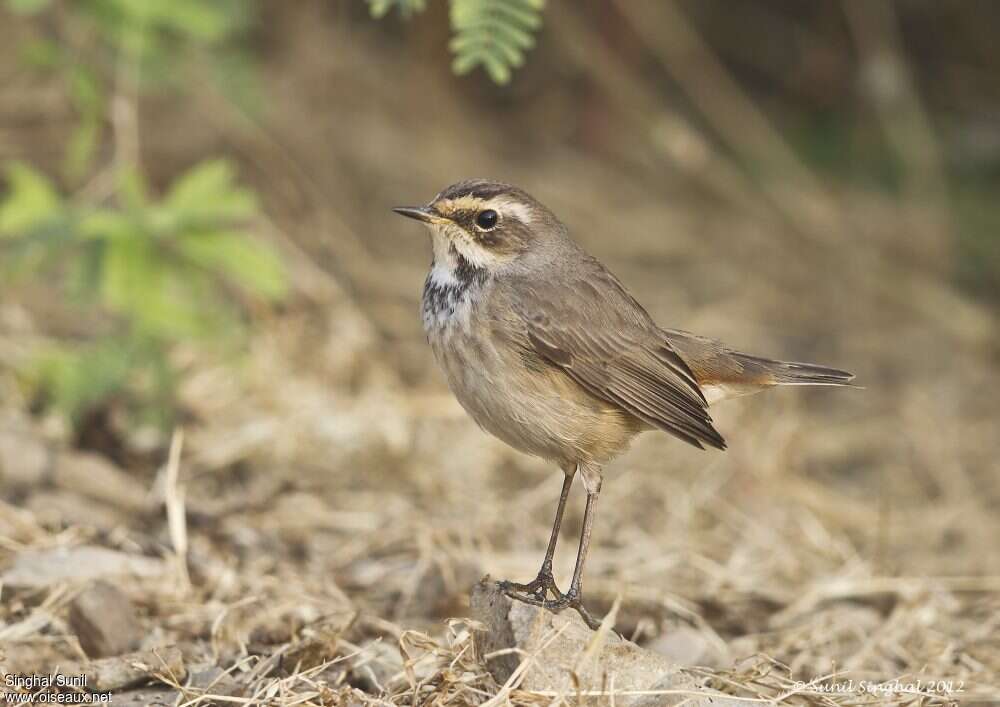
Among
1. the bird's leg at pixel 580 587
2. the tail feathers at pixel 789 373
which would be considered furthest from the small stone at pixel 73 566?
the tail feathers at pixel 789 373

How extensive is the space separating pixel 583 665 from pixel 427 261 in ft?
19.5

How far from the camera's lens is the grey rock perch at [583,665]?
3.95m

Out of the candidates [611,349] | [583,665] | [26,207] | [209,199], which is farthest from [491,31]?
[26,207]

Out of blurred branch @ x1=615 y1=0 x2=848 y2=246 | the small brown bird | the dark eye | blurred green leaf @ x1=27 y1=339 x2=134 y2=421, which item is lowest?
blurred green leaf @ x1=27 y1=339 x2=134 y2=421

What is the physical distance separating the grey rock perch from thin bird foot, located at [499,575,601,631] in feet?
0.44

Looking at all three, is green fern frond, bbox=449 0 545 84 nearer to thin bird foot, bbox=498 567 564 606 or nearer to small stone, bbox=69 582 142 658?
thin bird foot, bbox=498 567 564 606

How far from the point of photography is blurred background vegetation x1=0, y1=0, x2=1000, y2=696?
5844 mm

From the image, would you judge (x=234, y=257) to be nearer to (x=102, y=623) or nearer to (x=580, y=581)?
(x=102, y=623)

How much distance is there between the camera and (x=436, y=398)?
7.74 metres

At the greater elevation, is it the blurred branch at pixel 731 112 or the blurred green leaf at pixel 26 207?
the blurred branch at pixel 731 112

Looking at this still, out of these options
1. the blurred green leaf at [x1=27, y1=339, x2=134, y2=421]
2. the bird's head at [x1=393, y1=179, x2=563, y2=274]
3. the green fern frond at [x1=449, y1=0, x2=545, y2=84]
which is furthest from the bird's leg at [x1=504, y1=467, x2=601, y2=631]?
the blurred green leaf at [x1=27, y1=339, x2=134, y2=421]

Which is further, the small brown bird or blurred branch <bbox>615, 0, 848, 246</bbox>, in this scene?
blurred branch <bbox>615, 0, 848, 246</bbox>

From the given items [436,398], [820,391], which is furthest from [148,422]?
[820,391]

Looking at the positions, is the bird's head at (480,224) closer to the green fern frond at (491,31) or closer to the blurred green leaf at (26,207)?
the green fern frond at (491,31)
